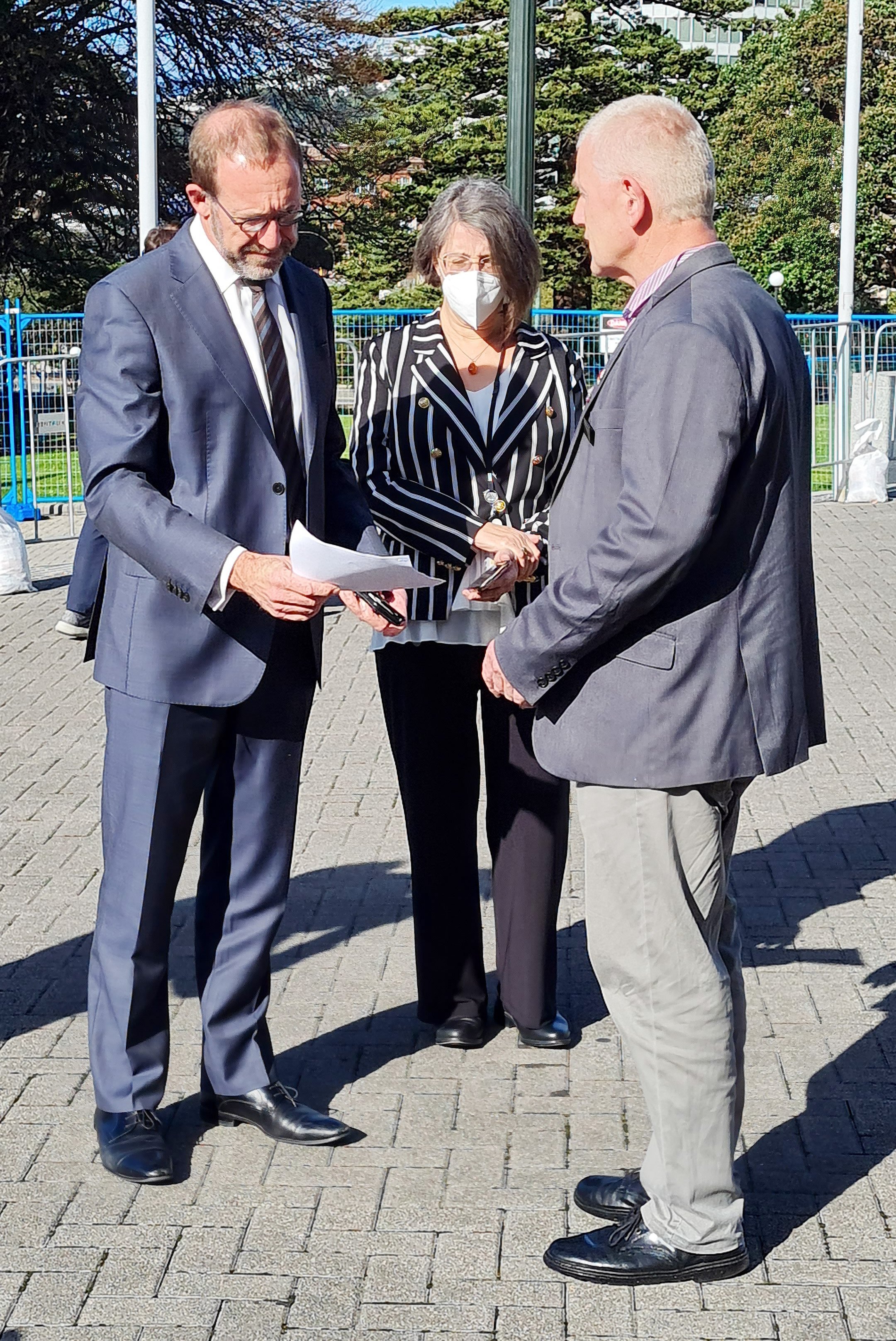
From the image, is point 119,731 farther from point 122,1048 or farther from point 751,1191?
point 751,1191

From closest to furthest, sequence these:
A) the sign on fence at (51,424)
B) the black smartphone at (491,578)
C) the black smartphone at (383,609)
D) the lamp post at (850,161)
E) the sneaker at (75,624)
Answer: the black smartphone at (383,609) → the black smartphone at (491,578) → the sneaker at (75,624) → the sign on fence at (51,424) → the lamp post at (850,161)

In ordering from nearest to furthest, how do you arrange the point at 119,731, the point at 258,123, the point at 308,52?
the point at 258,123
the point at 119,731
the point at 308,52

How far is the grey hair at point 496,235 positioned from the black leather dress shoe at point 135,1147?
81.7 inches

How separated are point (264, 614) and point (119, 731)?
15.6 inches

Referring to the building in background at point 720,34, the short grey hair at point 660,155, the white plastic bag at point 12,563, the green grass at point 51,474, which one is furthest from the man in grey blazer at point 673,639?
the building in background at point 720,34

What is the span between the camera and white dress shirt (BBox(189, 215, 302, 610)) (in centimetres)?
342

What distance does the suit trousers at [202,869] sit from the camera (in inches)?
138

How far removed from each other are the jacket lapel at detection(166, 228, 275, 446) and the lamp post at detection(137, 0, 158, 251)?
36.8ft

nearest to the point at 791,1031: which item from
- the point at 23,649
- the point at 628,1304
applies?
the point at 628,1304

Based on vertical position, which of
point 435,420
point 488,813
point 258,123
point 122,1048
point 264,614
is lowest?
point 122,1048

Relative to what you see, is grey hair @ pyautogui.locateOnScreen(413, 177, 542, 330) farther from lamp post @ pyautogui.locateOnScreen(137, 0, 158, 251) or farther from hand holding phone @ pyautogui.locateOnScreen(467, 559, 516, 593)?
lamp post @ pyautogui.locateOnScreen(137, 0, 158, 251)

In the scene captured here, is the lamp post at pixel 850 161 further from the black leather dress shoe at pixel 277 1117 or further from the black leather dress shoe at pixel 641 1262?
the black leather dress shoe at pixel 641 1262

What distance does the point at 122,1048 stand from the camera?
141 inches

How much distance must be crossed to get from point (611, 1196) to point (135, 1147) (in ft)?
3.34
